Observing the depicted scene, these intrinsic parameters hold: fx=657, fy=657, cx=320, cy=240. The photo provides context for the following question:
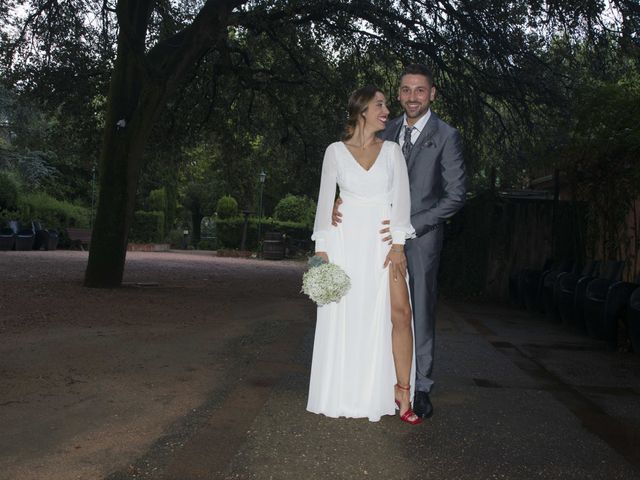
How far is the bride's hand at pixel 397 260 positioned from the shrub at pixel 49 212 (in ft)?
92.2

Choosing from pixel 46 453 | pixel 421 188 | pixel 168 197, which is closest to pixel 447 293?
pixel 421 188

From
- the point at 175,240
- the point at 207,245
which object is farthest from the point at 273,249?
the point at 175,240

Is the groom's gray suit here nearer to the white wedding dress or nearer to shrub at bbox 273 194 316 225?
the white wedding dress

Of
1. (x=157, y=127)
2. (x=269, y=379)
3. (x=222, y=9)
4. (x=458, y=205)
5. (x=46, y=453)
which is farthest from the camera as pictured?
(x=157, y=127)

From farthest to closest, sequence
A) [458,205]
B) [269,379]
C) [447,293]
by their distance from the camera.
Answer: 1. [447,293]
2. [269,379]
3. [458,205]

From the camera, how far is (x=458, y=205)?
166 inches

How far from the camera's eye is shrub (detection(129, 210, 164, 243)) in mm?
37531

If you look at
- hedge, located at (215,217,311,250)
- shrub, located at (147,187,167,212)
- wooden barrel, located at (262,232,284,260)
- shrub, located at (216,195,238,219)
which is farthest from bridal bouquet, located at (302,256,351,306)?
shrub, located at (147,187,167,212)

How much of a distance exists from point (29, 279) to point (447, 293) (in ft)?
28.4

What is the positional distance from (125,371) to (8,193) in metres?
25.9

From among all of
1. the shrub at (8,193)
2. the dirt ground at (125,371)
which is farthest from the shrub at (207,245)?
the dirt ground at (125,371)

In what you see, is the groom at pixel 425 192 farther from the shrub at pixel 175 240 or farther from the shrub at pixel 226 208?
the shrub at pixel 175 240

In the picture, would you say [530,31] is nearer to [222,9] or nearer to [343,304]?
[222,9]

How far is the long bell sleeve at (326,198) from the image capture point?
4188 mm
